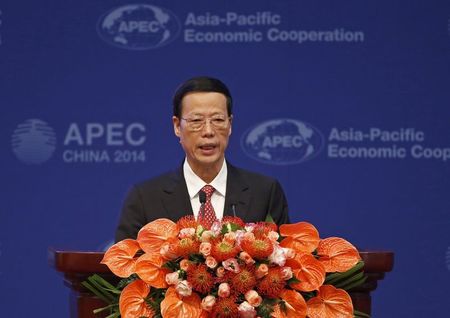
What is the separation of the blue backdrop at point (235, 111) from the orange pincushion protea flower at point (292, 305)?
2.03 metres

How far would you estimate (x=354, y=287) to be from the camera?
187cm

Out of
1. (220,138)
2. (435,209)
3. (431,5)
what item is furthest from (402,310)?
(220,138)

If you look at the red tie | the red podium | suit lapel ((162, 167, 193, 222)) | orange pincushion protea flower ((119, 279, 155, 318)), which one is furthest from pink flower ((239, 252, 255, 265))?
suit lapel ((162, 167, 193, 222))

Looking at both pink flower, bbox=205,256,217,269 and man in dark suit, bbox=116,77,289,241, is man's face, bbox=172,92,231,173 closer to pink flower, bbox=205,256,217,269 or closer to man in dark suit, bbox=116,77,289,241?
man in dark suit, bbox=116,77,289,241

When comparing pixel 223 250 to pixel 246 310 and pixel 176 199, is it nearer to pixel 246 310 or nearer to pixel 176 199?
pixel 246 310

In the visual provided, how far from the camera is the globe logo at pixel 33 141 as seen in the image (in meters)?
3.72

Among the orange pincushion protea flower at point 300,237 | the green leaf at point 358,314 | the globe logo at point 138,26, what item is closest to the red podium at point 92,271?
the green leaf at point 358,314

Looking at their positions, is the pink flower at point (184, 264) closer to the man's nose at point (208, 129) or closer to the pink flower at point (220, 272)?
the pink flower at point (220, 272)

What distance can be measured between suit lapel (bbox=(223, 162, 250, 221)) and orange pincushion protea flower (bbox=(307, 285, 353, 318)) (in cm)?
49

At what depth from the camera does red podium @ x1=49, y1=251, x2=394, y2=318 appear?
1.87 meters

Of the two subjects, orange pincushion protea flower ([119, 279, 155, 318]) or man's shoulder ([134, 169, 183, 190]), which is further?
man's shoulder ([134, 169, 183, 190])

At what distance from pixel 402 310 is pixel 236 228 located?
2.25m

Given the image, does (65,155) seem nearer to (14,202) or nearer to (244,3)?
(14,202)

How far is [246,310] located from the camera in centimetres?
162
